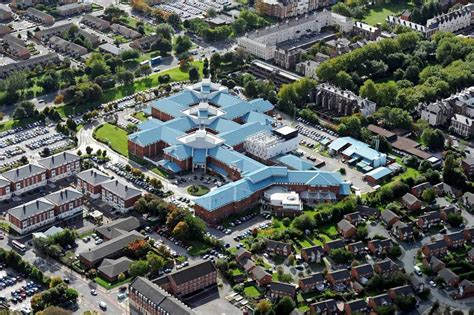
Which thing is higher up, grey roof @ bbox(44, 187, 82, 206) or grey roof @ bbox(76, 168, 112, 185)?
grey roof @ bbox(44, 187, 82, 206)

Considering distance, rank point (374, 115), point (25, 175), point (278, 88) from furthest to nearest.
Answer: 1. point (278, 88)
2. point (374, 115)
3. point (25, 175)

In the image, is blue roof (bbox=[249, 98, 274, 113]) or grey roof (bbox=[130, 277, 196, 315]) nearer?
grey roof (bbox=[130, 277, 196, 315])

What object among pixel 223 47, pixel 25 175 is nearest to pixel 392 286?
pixel 25 175

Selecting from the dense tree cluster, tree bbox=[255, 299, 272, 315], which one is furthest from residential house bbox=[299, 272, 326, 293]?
the dense tree cluster

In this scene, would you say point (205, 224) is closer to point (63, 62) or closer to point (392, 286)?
point (392, 286)

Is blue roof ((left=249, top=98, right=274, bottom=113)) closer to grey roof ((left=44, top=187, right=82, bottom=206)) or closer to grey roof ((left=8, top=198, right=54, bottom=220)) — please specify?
grey roof ((left=44, top=187, right=82, bottom=206))

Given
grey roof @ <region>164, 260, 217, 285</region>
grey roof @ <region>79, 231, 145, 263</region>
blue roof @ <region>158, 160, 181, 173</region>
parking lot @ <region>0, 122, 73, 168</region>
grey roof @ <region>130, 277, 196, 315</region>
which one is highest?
grey roof @ <region>130, 277, 196, 315</region>
